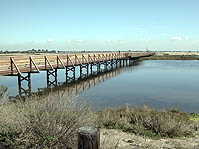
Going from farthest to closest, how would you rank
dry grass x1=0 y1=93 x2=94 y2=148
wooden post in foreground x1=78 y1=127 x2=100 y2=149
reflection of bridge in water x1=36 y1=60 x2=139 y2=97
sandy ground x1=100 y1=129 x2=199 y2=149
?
1. reflection of bridge in water x1=36 y1=60 x2=139 y2=97
2. sandy ground x1=100 y1=129 x2=199 y2=149
3. dry grass x1=0 y1=93 x2=94 y2=148
4. wooden post in foreground x1=78 y1=127 x2=100 y2=149

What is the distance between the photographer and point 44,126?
4207mm

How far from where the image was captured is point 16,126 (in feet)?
14.9

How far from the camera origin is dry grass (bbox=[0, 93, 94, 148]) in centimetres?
414

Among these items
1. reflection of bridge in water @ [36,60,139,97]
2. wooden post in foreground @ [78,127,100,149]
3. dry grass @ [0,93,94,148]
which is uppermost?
wooden post in foreground @ [78,127,100,149]

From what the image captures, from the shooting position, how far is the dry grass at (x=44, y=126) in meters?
4.14

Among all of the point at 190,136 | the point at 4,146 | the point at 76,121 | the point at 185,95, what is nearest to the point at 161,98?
the point at 185,95

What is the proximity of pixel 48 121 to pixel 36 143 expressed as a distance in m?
0.54

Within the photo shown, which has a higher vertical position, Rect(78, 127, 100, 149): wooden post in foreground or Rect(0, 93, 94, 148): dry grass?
Rect(78, 127, 100, 149): wooden post in foreground

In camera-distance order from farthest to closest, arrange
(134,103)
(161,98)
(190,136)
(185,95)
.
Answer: (185,95) → (161,98) → (134,103) → (190,136)

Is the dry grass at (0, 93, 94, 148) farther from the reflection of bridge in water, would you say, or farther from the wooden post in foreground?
the reflection of bridge in water

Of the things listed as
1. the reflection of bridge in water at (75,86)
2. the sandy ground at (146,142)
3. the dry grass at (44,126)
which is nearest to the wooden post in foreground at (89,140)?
the dry grass at (44,126)

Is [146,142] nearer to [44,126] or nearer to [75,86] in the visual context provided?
[44,126]

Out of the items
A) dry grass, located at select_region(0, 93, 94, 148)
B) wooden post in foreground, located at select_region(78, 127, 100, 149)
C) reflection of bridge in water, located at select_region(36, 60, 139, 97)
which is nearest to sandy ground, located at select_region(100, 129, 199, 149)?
dry grass, located at select_region(0, 93, 94, 148)

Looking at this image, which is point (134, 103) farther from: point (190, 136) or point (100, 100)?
point (190, 136)
